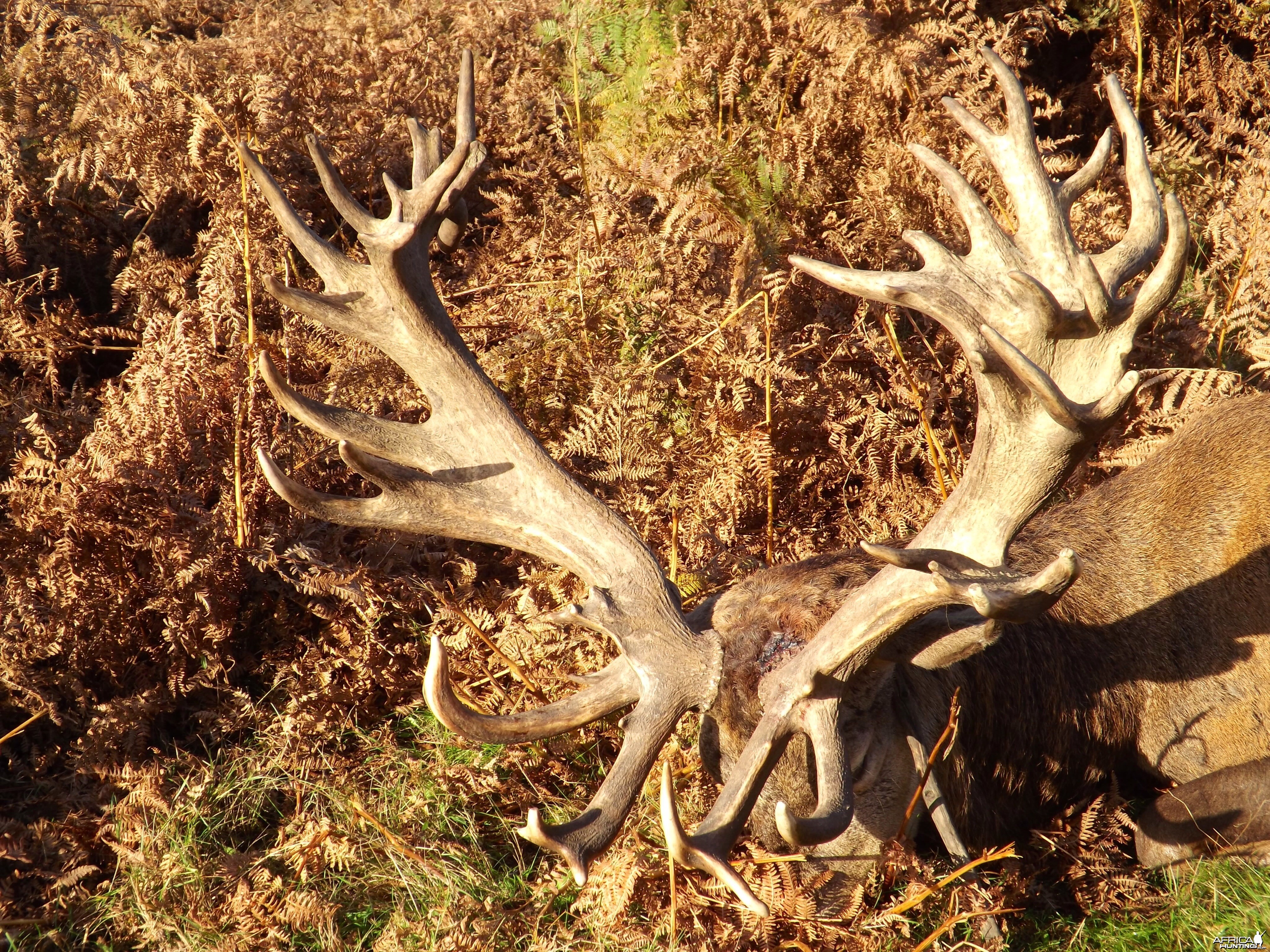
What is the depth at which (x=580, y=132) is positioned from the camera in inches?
221

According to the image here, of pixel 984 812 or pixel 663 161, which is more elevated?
pixel 663 161

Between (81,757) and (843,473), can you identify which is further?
(843,473)

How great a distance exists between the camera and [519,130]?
5797mm

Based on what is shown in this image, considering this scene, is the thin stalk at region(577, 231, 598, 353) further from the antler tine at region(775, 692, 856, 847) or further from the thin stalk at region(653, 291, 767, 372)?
the antler tine at region(775, 692, 856, 847)

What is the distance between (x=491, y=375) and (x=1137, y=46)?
4213 millimetres

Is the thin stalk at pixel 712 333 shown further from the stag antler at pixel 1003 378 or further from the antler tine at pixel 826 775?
the antler tine at pixel 826 775

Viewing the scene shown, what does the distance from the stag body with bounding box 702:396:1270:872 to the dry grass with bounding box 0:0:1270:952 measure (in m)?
0.26

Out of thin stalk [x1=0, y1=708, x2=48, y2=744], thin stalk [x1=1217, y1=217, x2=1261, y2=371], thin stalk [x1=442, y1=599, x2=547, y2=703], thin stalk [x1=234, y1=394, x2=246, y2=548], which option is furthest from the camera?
thin stalk [x1=1217, y1=217, x2=1261, y2=371]

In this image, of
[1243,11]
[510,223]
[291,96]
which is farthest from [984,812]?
[1243,11]

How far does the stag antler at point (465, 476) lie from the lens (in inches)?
121

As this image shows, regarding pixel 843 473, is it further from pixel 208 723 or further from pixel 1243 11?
pixel 1243 11

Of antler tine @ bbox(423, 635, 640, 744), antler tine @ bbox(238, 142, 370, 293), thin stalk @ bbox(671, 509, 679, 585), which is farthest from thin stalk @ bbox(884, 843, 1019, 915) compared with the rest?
antler tine @ bbox(238, 142, 370, 293)

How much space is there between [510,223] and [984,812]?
369 centimetres

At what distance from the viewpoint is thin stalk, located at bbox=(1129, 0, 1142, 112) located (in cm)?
591
